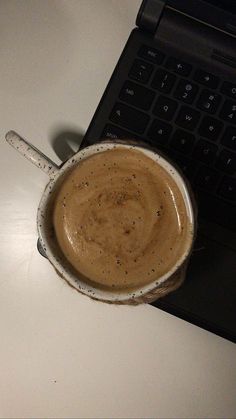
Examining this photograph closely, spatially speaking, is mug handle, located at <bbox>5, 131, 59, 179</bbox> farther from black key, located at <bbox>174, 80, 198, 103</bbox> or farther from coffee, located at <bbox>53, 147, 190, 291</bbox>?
black key, located at <bbox>174, 80, 198, 103</bbox>

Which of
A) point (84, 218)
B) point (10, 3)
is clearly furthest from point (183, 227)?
point (10, 3)

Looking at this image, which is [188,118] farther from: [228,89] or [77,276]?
[77,276]

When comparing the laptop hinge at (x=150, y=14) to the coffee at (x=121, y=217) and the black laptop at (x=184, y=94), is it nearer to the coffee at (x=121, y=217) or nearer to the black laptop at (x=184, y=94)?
the black laptop at (x=184, y=94)

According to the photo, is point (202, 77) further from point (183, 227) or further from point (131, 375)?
point (131, 375)

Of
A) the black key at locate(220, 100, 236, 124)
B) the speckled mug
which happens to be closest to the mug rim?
the speckled mug

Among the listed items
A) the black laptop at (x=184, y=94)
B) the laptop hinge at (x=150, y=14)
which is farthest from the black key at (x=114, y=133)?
the laptop hinge at (x=150, y=14)

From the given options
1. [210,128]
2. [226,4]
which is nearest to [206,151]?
[210,128]
